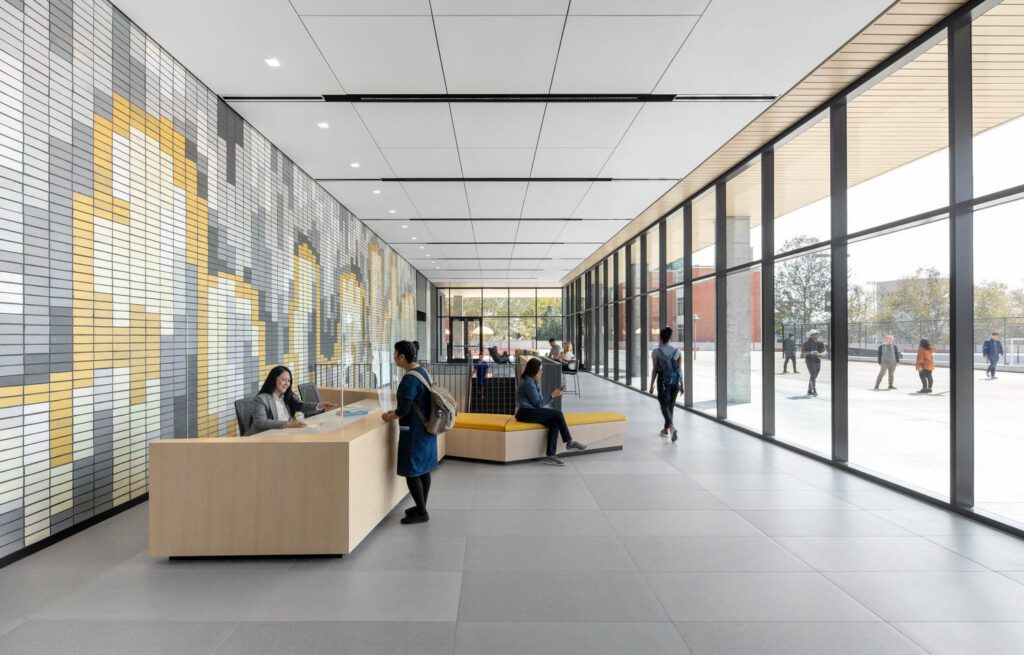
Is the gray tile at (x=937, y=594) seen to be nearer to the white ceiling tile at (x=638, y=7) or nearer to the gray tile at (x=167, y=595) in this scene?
the gray tile at (x=167, y=595)

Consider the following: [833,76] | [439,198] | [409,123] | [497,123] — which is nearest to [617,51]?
[497,123]

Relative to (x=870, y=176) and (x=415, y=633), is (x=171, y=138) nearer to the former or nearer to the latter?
(x=415, y=633)

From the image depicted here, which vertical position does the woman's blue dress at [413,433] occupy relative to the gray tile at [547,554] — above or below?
above

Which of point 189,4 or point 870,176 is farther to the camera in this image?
point 870,176

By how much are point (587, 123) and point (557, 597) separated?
5.43 m

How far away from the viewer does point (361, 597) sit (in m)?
3.18

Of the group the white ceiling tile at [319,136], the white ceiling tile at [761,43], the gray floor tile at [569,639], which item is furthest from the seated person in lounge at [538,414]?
the gray floor tile at [569,639]

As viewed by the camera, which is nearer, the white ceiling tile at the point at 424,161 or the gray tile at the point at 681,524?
the gray tile at the point at 681,524

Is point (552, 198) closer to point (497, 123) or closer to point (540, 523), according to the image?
point (497, 123)

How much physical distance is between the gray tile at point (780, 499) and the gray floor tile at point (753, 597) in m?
1.48

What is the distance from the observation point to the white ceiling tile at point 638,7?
435 cm

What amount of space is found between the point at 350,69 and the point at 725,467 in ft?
19.0

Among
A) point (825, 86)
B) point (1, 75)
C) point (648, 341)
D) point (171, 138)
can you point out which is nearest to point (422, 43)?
point (171, 138)

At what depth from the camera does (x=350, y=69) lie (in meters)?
5.38
